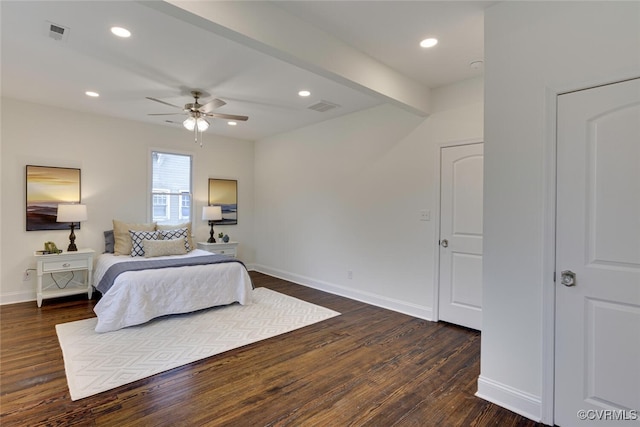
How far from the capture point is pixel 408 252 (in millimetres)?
4012

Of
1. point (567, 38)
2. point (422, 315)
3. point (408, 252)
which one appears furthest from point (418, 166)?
point (567, 38)

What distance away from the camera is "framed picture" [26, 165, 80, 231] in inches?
172

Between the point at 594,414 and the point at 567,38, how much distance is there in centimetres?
222

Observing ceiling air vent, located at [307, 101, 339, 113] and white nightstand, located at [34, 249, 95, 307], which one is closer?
white nightstand, located at [34, 249, 95, 307]

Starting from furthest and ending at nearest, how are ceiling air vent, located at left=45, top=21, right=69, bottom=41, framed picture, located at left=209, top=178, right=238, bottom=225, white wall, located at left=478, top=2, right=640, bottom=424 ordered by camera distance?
framed picture, located at left=209, top=178, right=238, bottom=225 < ceiling air vent, located at left=45, top=21, right=69, bottom=41 < white wall, located at left=478, top=2, right=640, bottom=424

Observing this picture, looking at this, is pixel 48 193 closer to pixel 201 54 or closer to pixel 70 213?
pixel 70 213

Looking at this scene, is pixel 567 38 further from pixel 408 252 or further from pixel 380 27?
pixel 408 252

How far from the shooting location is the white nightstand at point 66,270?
4.12 m

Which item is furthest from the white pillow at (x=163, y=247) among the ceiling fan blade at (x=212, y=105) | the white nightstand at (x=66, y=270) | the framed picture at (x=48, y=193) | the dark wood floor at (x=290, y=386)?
Answer: the ceiling fan blade at (x=212, y=105)

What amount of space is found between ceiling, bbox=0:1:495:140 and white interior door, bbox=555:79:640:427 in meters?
1.09

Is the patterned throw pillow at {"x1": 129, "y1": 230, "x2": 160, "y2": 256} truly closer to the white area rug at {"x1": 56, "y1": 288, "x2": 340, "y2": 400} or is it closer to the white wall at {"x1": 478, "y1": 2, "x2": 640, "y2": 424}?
the white area rug at {"x1": 56, "y1": 288, "x2": 340, "y2": 400}

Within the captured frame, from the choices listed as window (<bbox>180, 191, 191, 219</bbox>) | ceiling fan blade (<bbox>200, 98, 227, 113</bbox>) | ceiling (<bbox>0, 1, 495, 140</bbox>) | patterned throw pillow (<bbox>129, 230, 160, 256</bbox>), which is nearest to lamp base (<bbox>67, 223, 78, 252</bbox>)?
patterned throw pillow (<bbox>129, 230, 160, 256</bbox>)

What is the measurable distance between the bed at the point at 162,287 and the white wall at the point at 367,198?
1526 millimetres

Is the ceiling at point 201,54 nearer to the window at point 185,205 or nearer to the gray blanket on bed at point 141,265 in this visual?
the window at point 185,205
